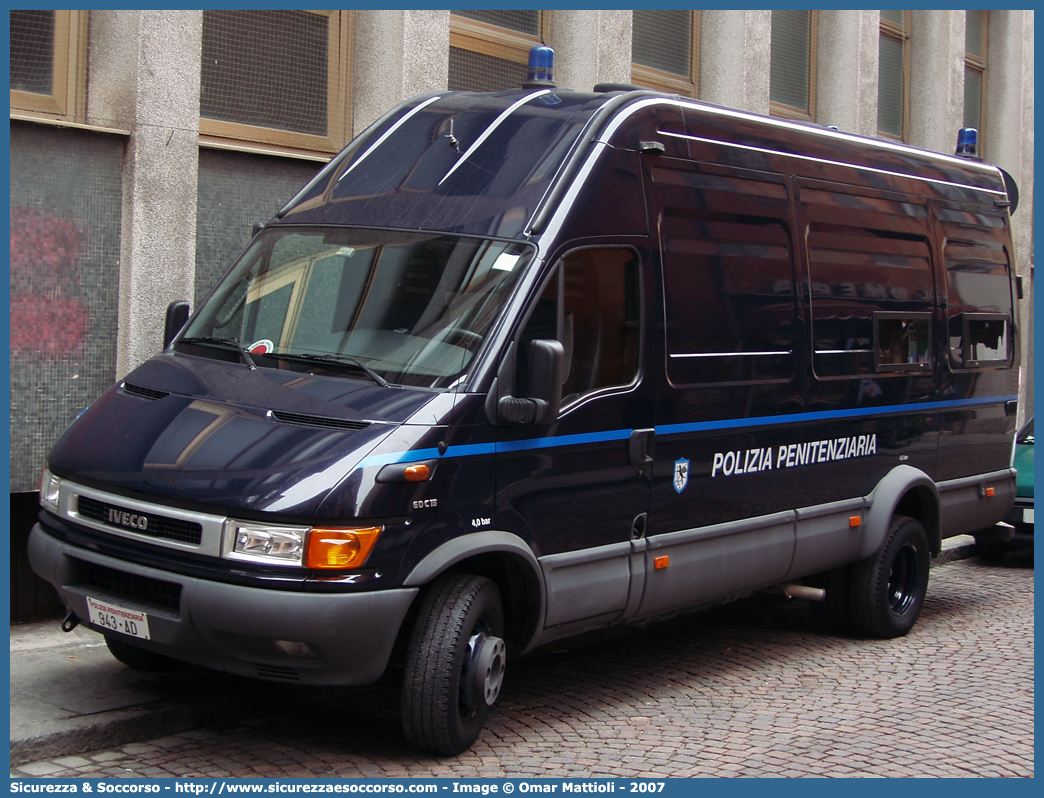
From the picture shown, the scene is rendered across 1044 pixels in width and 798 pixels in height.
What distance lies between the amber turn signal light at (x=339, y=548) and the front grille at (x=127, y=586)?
0.60 metres

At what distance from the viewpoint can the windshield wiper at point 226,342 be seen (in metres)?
5.78

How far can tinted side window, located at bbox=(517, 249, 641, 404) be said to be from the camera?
5.85 m

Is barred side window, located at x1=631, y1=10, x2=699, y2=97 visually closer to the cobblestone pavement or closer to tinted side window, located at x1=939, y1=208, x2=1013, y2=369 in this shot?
tinted side window, located at x1=939, y1=208, x2=1013, y2=369

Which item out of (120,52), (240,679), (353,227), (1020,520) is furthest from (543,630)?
(1020,520)

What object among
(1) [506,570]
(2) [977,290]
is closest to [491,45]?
(2) [977,290]

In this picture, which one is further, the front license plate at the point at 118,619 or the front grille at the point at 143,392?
the front grille at the point at 143,392

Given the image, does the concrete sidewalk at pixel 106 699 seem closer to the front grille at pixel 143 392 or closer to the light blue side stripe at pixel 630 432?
the front grille at pixel 143 392

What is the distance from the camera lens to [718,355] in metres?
6.78

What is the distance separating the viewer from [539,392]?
18.1ft

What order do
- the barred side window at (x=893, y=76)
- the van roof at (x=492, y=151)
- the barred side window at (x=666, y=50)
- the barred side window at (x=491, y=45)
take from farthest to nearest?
the barred side window at (x=893, y=76) → the barred side window at (x=666, y=50) → the barred side window at (x=491, y=45) → the van roof at (x=492, y=151)

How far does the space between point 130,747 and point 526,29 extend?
785 centimetres

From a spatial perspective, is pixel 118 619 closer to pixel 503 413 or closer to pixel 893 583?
pixel 503 413

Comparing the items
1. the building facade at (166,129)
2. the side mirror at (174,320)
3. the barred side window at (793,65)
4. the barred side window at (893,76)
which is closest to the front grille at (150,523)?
the side mirror at (174,320)

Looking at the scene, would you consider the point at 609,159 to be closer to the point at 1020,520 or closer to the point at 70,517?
the point at 70,517
